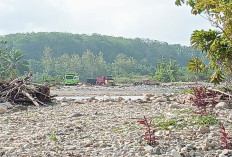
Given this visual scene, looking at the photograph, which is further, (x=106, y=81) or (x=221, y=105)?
(x=106, y=81)

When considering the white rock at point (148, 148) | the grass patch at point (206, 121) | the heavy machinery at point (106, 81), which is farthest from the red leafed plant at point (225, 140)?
the heavy machinery at point (106, 81)

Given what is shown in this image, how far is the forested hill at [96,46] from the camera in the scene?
435 ft

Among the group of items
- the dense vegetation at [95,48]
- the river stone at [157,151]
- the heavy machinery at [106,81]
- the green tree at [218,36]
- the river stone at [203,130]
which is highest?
the dense vegetation at [95,48]

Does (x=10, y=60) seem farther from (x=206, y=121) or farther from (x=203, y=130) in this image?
(x=203, y=130)

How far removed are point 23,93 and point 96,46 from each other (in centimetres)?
13073

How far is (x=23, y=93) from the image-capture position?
13.6 meters

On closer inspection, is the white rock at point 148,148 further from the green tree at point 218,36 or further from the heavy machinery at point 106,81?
the heavy machinery at point 106,81

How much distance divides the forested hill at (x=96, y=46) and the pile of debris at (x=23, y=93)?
11627cm

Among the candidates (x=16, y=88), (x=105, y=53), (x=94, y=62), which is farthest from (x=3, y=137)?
(x=105, y=53)

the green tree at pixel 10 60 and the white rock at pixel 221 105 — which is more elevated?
the green tree at pixel 10 60

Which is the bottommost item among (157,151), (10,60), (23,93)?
(157,151)

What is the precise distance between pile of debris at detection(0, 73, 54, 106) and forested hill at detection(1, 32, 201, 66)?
4578 inches

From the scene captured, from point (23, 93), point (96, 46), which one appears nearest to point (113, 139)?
point (23, 93)

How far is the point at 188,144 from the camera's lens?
5391 millimetres
